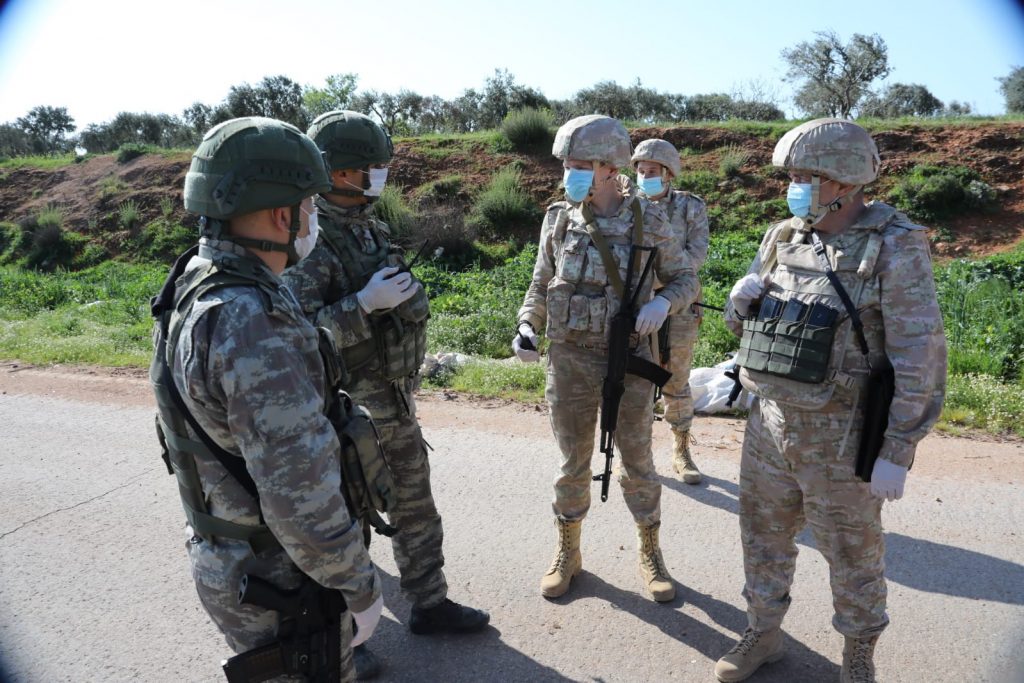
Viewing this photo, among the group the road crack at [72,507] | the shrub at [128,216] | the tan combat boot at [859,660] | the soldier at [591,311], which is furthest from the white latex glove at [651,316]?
the shrub at [128,216]

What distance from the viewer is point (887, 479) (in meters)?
2.54

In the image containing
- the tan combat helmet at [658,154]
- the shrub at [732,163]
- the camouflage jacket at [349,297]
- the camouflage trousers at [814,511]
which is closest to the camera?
the camouflage trousers at [814,511]

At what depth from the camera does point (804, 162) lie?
2.67 metres

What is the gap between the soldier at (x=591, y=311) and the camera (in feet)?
11.2

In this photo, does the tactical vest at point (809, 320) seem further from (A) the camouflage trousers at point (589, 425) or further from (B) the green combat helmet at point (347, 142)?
(B) the green combat helmet at point (347, 142)

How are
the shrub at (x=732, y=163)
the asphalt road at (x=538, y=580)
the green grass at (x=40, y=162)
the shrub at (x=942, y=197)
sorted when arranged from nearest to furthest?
1. the asphalt road at (x=538, y=580)
2. the shrub at (x=942, y=197)
3. the shrub at (x=732, y=163)
4. the green grass at (x=40, y=162)

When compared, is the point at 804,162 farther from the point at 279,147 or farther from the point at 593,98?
the point at 593,98

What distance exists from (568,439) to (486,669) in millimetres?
1110

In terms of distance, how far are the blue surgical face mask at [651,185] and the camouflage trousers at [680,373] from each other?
35.9 inches

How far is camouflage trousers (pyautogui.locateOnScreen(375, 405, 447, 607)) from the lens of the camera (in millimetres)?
3254

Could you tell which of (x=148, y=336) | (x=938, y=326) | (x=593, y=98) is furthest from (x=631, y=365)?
(x=593, y=98)

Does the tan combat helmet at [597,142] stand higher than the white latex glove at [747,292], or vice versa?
the tan combat helmet at [597,142]

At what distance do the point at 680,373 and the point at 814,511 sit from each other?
93.7 inches

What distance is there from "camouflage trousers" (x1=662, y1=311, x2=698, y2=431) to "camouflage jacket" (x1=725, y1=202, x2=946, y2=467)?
233cm
